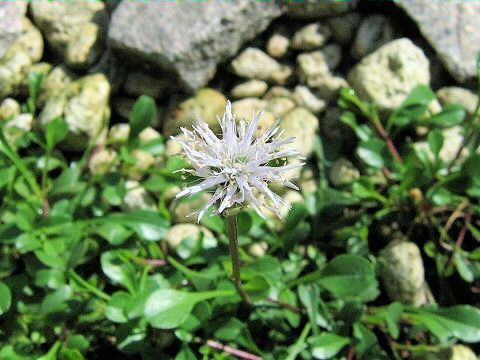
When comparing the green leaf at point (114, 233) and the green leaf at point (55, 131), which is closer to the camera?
the green leaf at point (114, 233)

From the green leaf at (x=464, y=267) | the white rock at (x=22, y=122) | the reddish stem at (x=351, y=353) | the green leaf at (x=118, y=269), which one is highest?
the green leaf at (x=464, y=267)

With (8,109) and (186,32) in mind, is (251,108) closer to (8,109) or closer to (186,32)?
(186,32)

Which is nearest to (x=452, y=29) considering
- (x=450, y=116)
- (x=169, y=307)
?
(x=450, y=116)

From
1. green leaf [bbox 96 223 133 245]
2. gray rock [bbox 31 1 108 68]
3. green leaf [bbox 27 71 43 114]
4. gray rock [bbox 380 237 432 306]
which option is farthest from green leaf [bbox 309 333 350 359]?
gray rock [bbox 31 1 108 68]

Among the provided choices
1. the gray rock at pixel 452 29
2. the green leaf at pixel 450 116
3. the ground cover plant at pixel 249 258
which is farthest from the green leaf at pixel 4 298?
the gray rock at pixel 452 29

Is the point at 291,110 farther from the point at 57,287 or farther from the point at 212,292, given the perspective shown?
the point at 57,287

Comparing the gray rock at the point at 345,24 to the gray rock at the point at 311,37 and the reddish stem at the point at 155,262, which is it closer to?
the gray rock at the point at 311,37

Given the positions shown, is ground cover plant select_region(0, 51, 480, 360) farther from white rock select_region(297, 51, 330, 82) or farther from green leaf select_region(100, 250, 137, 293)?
white rock select_region(297, 51, 330, 82)
